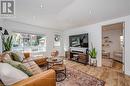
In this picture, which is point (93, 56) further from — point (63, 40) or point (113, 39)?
point (63, 40)

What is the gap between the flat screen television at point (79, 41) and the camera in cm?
540

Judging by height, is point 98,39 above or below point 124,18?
below

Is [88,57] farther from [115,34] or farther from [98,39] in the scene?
[115,34]

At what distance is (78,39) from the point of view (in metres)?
5.89

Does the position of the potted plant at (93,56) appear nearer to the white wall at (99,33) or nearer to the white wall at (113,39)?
the white wall at (99,33)

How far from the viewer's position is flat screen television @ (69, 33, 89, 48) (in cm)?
540

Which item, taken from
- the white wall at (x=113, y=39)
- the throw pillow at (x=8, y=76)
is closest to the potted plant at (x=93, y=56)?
the white wall at (x=113, y=39)

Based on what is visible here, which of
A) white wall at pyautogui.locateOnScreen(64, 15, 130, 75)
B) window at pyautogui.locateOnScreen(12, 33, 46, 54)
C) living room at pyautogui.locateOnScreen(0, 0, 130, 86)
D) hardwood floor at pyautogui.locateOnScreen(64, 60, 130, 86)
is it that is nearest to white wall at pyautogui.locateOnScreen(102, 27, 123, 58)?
white wall at pyautogui.locateOnScreen(64, 15, 130, 75)

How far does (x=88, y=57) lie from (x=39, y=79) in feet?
13.6

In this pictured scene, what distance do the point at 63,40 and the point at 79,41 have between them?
234 cm

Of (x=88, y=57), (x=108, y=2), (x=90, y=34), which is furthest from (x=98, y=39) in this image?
(x=108, y=2)

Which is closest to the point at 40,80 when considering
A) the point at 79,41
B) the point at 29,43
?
the point at 79,41

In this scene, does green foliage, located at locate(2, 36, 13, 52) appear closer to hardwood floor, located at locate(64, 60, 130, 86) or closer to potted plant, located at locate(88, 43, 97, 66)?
hardwood floor, located at locate(64, 60, 130, 86)

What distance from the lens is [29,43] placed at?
594 cm
